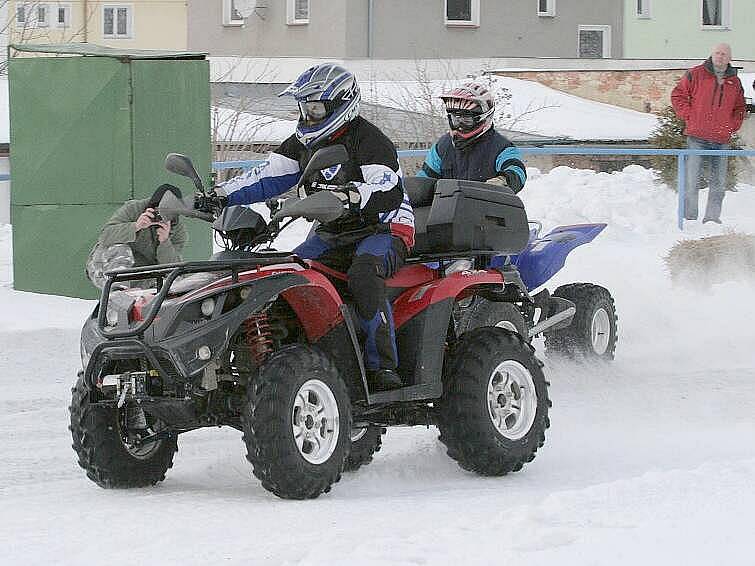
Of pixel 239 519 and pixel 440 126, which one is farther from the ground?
pixel 440 126

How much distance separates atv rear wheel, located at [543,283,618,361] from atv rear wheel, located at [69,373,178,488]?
4665 millimetres

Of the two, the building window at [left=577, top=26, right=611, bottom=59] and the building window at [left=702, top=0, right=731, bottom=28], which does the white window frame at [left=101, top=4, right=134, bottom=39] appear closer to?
the building window at [left=577, top=26, right=611, bottom=59]

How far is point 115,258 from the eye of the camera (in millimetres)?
10281

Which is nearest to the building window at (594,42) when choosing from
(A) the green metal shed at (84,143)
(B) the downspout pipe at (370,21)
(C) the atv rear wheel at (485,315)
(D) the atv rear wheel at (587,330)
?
(B) the downspout pipe at (370,21)

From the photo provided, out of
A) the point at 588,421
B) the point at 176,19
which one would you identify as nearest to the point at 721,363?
the point at 588,421

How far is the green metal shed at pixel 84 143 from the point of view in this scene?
12.7 meters

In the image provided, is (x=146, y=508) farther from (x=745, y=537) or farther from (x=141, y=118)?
(x=141, y=118)

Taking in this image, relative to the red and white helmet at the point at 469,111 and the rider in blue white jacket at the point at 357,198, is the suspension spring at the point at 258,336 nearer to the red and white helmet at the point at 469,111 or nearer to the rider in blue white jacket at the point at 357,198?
the rider in blue white jacket at the point at 357,198

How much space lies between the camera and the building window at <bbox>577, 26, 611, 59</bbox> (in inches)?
1734

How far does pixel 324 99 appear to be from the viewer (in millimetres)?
7246

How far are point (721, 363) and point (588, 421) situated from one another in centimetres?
256

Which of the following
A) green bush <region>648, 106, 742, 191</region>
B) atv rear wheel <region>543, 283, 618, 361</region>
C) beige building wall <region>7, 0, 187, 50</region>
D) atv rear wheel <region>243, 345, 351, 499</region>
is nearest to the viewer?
atv rear wheel <region>243, 345, 351, 499</region>

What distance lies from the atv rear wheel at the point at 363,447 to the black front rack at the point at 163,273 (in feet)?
3.80

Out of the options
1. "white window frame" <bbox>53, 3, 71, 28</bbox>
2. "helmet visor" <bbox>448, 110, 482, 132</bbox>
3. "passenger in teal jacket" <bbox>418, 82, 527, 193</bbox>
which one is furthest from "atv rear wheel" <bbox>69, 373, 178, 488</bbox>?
"white window frame" <bbox>53, 3, 71, 28</bbox>
